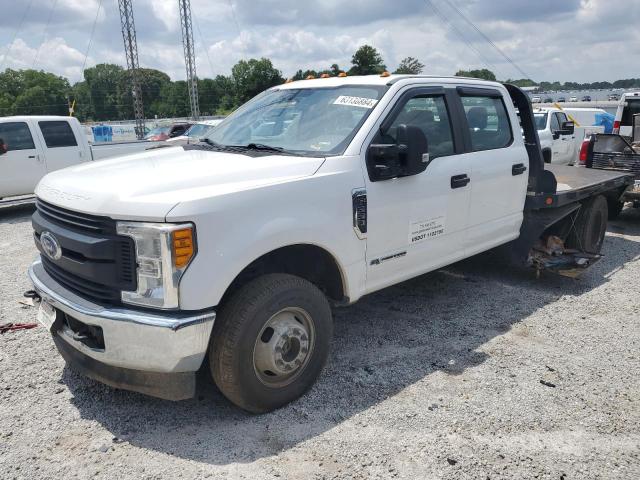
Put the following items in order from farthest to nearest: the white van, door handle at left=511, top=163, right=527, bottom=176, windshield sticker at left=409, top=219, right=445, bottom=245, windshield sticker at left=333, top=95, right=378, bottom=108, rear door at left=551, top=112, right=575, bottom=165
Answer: rear door at left=551, top=112, right=575, bottom=165 < the white van < door handle at left=511, top=163, right=527, bottom=176 < windshield sticker at left=409, top=219, right=445, bottom=245 < windshield sticker at left=333, top=95, right=378, bottom=108

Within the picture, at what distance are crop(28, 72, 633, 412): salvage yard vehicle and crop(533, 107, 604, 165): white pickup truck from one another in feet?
25.3

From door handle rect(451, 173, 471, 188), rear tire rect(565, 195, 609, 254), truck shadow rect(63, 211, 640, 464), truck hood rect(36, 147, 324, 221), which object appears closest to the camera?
truck hood rect(36, 147, 324, 221)

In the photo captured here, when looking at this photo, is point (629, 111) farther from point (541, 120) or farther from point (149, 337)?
point (149, 337)

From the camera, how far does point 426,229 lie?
13.9ft

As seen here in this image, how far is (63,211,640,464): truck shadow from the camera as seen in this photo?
3.20m

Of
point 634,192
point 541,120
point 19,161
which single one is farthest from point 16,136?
point 541,120

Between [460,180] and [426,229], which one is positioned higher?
[460,180]

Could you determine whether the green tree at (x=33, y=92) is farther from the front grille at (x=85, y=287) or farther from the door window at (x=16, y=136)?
the front grille at (x=85, y=287)

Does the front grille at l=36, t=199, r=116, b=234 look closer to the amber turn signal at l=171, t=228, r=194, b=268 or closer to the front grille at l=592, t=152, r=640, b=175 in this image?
the amber turn signal at l=171, t=228, r=194, b=268

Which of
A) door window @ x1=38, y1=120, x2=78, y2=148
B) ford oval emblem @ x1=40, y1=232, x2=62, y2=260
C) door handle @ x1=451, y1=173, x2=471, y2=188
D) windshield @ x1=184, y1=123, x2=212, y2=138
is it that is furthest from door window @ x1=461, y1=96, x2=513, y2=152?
windshield @ x1=184, y1=123, x2=212, y2=138

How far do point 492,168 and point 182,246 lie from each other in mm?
3067

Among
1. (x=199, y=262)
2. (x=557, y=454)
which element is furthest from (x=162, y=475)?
(x=557, y=454)

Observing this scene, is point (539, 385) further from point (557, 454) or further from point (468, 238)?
point (468, 238)

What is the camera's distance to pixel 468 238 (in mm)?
4758
